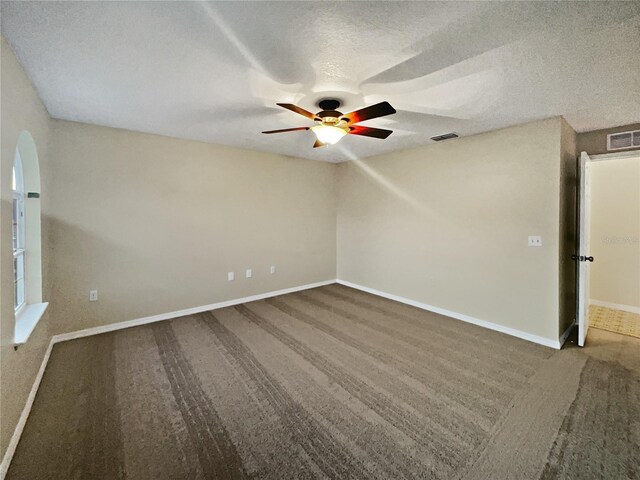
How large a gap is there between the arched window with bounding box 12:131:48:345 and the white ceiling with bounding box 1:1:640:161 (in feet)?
2.10

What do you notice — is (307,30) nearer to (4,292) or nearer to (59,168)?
(4,292)

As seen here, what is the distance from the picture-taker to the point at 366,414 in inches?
75.2

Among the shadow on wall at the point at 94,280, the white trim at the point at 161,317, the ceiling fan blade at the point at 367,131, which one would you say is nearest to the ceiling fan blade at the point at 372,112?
the ceiling fan blade at the point at 367,131

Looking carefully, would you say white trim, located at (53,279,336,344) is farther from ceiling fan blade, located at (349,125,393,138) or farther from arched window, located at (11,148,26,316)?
ceiling fan blade, located at (349,125,393,138)

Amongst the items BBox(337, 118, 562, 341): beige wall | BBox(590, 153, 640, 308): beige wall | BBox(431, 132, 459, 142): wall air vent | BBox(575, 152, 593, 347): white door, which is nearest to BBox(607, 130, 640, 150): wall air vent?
BBox(575, 152, 593, 347): white door

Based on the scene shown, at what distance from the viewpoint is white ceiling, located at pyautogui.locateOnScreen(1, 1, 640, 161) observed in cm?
136

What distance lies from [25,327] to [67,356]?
0.99 metres

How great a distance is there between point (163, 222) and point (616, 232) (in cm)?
650

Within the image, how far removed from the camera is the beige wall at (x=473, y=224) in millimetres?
2947

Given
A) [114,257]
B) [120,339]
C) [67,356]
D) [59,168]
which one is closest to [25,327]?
[67,356]

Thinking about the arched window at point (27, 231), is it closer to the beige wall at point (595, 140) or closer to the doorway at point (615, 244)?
the beige wall at point (595, 140)

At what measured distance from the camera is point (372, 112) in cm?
197

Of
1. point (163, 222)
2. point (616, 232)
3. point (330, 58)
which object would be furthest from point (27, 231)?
point (616, 232)

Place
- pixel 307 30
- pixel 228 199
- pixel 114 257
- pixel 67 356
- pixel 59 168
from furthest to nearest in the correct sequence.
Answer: pixel 228 199
pixel 114 257
pixel 59 168
pixel 67 356
pixel 307 30
